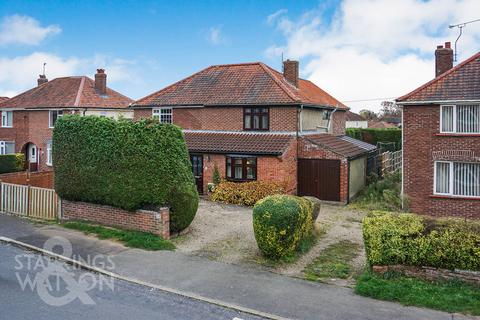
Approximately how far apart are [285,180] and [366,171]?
24.0ft

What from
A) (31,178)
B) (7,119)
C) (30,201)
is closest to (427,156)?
(30,201)

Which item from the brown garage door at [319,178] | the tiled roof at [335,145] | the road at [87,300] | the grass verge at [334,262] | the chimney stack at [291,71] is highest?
the chimney stack at [291,71]

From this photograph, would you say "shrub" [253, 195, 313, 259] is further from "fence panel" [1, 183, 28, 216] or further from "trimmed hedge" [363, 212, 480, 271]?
"fence panel" [1, 183, 28, 216]

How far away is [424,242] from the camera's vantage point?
9.50 m

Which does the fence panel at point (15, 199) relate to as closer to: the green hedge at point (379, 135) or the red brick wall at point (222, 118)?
the red brick wall at point (222, 118)

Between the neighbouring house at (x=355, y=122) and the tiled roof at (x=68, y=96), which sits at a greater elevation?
the neighbouring house at (x=355, y=122)

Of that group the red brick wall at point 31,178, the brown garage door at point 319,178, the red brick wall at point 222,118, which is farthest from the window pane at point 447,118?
the red brick wall at point 31,178

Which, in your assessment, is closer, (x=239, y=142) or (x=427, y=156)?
(x=427, y=156)

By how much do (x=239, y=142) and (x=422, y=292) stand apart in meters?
13.8

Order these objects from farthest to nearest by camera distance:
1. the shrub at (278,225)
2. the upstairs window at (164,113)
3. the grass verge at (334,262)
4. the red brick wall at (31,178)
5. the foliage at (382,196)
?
the upstairs window at (164,113)
the red brick wall at (31,178)
the foliage at (382,196)
the shrub at (278,225)
the grass verge at (334,262)

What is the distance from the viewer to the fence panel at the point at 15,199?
56.1ft

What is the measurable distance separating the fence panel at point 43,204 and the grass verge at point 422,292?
11.6 m

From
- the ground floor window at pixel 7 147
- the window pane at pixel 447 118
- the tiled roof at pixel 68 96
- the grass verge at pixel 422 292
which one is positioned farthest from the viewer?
the ground floor window at pixel 7 147

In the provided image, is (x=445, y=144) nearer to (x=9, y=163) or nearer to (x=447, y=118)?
(x=447, y=118)
